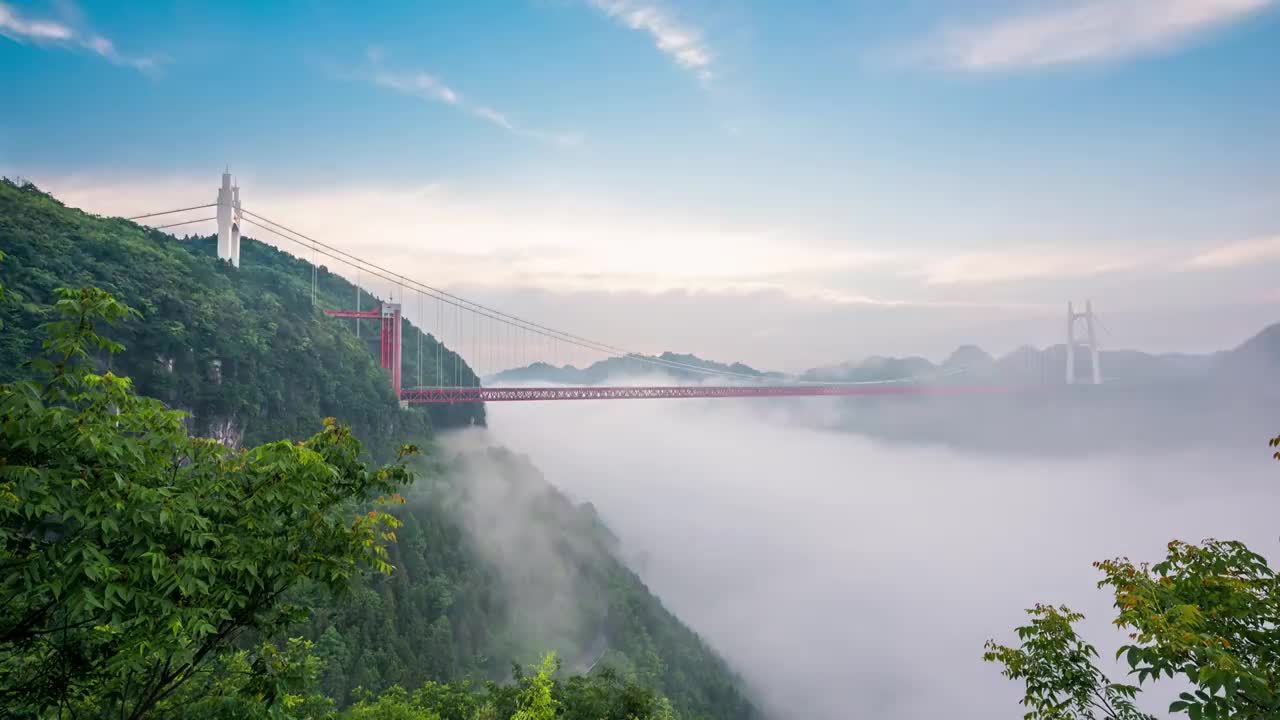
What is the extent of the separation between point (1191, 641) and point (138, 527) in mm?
6770

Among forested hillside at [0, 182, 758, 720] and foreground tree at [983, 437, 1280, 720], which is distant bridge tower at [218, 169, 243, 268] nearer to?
forested hillside at [0, 182, 758, 720]

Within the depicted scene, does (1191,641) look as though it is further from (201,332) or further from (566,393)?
(201,332)

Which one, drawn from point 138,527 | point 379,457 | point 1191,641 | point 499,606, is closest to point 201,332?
point 379,457

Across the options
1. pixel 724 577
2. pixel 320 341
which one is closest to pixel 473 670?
pixel 320 341

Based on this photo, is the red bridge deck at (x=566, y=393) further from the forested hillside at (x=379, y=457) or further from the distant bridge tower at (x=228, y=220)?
the distant bridge tower at (x=228, y=220)

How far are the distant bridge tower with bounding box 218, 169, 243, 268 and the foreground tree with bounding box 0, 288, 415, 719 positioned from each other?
1670 inches

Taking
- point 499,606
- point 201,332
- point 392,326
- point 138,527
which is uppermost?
point 392,326

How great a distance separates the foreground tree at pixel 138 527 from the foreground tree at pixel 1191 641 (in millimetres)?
5303

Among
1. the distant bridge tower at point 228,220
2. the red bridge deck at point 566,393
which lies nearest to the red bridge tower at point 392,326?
the red bridge deck at point 566,393

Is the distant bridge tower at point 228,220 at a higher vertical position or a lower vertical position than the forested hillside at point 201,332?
higher

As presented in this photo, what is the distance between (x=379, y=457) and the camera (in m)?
40.0

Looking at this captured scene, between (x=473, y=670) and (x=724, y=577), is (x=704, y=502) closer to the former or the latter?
(x=724, y=577)

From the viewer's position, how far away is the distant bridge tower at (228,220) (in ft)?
127

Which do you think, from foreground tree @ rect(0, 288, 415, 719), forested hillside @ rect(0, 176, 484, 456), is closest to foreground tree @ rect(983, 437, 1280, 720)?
foreground tree @ rect(0, 288, 415, 719)
